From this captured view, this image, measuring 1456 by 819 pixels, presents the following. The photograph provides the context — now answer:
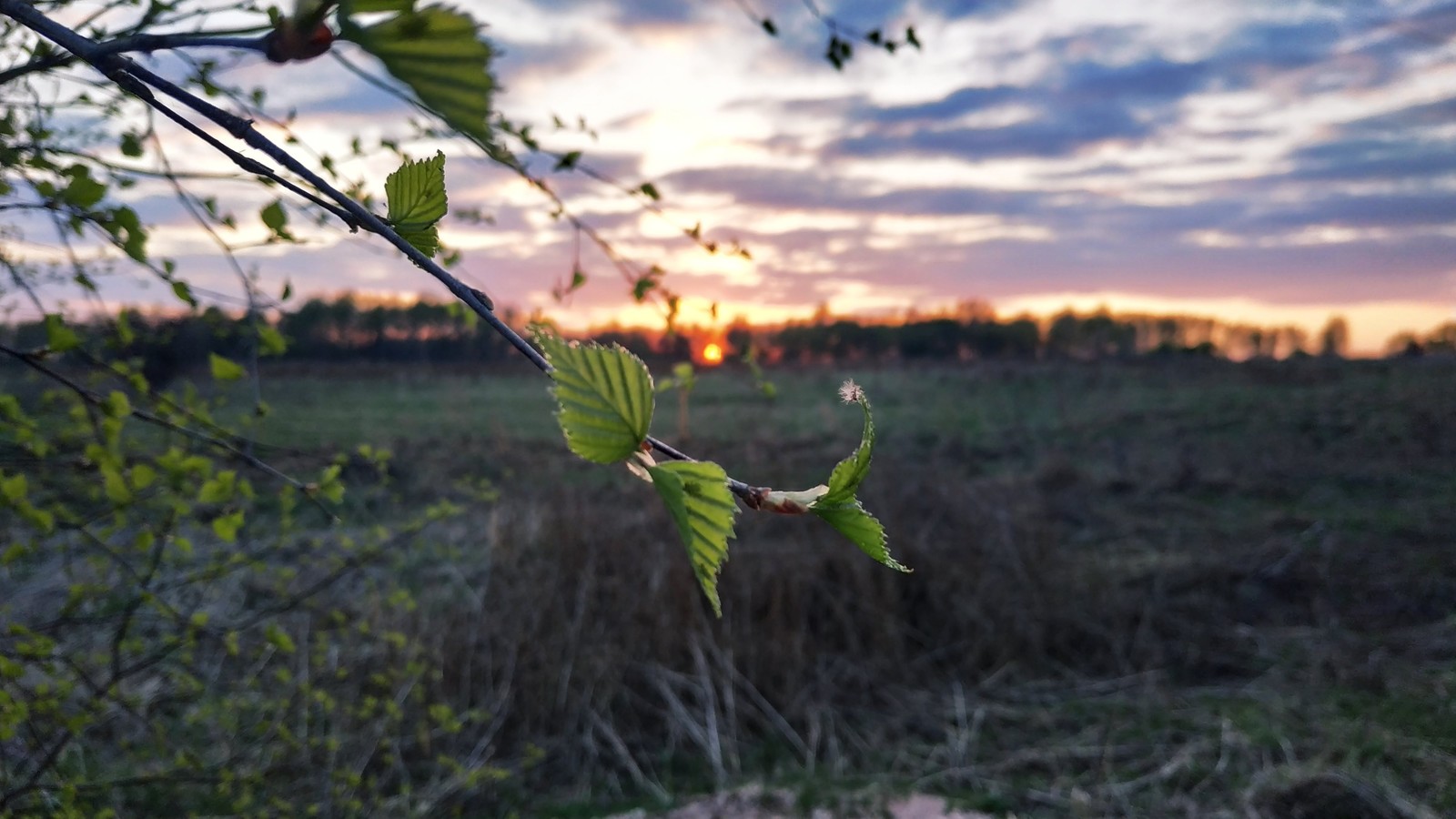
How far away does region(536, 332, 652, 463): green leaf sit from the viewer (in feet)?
1.22

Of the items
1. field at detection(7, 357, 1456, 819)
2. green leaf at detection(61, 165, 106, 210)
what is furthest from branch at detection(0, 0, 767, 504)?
field at detection(7, 357, 1456, 819)

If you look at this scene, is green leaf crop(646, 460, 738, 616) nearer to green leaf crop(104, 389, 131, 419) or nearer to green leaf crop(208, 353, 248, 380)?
green leaf crop(104, 389, 131, 419)

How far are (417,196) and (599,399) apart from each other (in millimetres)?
172

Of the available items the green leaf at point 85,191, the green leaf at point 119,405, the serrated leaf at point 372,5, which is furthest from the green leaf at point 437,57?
the green leaf at point 119,405

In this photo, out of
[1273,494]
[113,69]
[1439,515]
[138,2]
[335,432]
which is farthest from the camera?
[335,432]

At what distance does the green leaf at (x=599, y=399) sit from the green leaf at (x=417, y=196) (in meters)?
0.13

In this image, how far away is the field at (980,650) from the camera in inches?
115

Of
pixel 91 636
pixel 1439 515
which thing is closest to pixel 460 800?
pixel 91 636

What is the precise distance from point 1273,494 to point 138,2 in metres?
7.02

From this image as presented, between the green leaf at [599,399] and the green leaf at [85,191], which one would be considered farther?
the green leaf at [85,191]

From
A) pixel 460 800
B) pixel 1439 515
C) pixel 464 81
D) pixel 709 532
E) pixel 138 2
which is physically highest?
pixel 138 2

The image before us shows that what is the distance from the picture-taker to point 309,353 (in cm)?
1828

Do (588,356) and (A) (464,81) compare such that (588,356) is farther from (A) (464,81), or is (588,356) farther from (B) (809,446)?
(B) (809,446)

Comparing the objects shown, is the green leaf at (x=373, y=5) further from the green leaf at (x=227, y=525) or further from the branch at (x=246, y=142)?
the green leaf at (x=227, y=525)
